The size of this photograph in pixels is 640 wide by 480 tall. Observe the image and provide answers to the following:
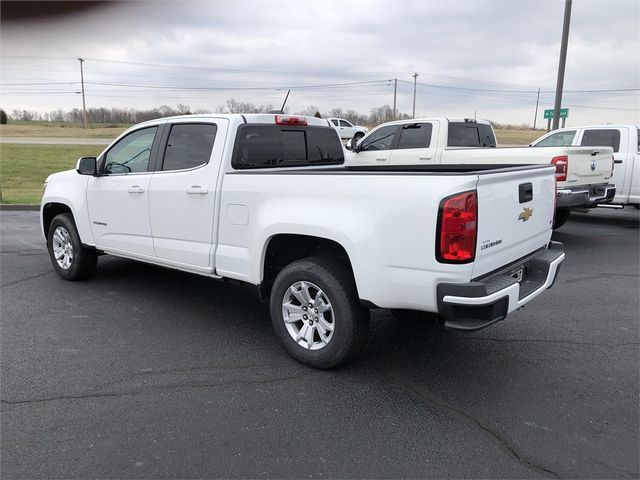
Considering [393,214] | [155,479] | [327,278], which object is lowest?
[155,479]

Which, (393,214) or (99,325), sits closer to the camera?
(393,214)

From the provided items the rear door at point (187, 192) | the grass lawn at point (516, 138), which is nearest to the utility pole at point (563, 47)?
the rear door at point (187, 192)

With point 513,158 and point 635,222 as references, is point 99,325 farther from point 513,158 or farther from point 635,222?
point 635,222

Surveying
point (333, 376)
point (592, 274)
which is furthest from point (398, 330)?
point (592, 274)

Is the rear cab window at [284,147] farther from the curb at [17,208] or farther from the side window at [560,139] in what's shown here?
the curb at [17,208]

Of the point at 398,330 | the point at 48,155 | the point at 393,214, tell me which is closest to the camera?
the point at 393,214

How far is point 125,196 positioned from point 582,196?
6445 mm

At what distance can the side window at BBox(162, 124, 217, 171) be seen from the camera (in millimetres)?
4543

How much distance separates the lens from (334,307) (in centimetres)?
362

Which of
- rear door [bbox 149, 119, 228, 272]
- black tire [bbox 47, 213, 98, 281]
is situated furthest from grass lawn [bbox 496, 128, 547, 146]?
rear door [bbox 149, 119, 228, 272]

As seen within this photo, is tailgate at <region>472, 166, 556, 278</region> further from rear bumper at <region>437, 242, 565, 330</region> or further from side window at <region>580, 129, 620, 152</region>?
side window at <region>580, 129, 620, 152</region>

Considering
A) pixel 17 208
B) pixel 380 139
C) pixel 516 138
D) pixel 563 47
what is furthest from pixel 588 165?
pixel 516 138

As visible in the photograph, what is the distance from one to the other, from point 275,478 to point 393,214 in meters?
1.65

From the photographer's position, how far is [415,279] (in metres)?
3.22
